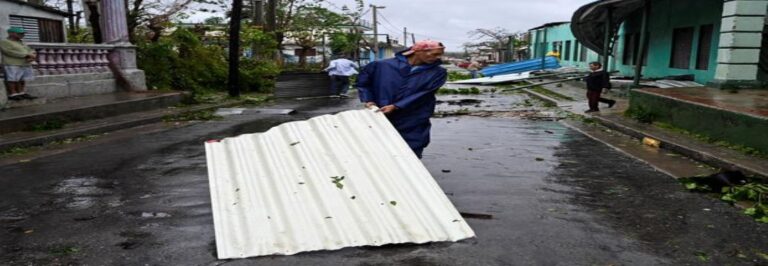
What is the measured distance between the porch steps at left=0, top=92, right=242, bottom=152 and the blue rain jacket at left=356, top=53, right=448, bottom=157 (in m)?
5.91

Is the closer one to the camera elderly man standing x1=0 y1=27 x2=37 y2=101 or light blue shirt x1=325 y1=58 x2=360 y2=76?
elderly man standing x1=0 y1=27 x2=37 y2=101

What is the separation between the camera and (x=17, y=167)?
669 centimetres

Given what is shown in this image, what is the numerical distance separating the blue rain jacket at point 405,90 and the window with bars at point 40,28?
55.7 feet

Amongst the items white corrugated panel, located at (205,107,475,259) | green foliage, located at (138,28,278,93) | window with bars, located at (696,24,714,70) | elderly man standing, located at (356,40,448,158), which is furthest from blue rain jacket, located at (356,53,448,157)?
window with bars, located at (696,24,714,70)

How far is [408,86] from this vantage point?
4.68 meters

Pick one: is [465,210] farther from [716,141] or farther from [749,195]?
[716,141]

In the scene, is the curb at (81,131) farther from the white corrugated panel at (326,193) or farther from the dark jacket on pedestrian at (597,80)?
the dark jacket on pedestrian at (597,80)

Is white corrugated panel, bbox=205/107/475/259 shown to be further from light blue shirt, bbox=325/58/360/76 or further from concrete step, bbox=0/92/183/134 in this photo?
light blue shirt, bbox=325/58/360/76

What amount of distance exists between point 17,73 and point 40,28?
963cm

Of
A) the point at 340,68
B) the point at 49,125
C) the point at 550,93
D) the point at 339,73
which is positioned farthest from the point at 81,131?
the point at 550,93

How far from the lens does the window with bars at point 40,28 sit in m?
17.7

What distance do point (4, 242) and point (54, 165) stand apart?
324cm

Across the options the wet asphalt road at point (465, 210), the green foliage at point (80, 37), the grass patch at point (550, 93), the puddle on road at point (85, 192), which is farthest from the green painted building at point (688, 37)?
the green foliage at point (80, 37)

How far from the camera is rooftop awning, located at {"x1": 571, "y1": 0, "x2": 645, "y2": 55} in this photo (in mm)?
17277
